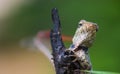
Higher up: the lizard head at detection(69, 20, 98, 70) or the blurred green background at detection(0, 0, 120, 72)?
the blurred green background at detection(0, 0, 120, 72)

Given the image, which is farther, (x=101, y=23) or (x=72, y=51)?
(x=101, y=23)

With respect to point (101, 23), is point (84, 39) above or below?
below

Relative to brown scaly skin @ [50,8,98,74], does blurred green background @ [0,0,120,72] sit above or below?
above

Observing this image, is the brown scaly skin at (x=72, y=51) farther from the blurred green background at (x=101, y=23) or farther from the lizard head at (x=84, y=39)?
the blurred green background at (x=101, y=23)

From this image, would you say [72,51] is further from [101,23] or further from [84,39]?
Result: [101,23]

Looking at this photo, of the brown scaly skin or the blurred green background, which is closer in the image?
the brown scaly skin

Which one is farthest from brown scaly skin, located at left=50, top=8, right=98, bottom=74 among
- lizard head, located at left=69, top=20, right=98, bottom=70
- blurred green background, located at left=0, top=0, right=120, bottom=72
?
blurred green background, located at left=0, top=0, right=120, bottom=72

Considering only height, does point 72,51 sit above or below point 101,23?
below

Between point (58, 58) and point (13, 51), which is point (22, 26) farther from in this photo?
point (58, 58)

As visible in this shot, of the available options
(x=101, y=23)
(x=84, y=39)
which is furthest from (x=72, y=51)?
(x=101, y=23)

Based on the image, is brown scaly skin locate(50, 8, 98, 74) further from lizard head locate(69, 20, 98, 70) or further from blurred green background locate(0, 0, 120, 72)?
blurred green background locate(0, 0, 120, 72)
